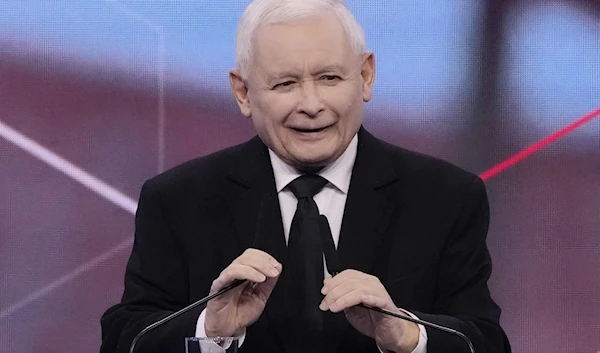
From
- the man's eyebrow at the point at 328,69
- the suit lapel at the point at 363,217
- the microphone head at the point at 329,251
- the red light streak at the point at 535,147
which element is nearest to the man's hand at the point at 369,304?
the microphone head at the point at 329,251

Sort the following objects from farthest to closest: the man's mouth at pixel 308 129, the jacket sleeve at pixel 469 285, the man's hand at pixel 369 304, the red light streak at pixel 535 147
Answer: the red light streak at pixel 535 147, the man's mouth at pixel 308 129, the jacket sleeve at pixel 469 285, the man's hand at pixel 369 304

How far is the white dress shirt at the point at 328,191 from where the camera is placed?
7.18 feet

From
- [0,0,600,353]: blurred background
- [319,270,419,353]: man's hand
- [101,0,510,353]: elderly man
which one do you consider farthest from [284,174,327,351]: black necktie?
[0,0,600,353]: blurred background

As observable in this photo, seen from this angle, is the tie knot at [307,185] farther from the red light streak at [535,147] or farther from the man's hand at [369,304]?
the red light streak at [535,147]

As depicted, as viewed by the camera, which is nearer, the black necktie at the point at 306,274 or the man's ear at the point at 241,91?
the black necktie at the point at 306,274

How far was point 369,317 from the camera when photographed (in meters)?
1.90

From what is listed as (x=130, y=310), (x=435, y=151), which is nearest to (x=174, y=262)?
(x=130, y=310)

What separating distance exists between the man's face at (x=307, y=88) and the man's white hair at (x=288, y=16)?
0.01 metres

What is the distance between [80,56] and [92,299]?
0.61 meters

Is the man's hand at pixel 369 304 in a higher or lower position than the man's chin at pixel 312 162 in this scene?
lower

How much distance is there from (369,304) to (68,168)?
127cm

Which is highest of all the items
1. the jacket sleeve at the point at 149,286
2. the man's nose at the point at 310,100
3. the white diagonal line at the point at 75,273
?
the man's nose at the point at 310,100

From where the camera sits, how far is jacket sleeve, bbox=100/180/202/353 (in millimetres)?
2076

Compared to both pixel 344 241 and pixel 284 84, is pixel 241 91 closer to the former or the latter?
pixel 284 84
